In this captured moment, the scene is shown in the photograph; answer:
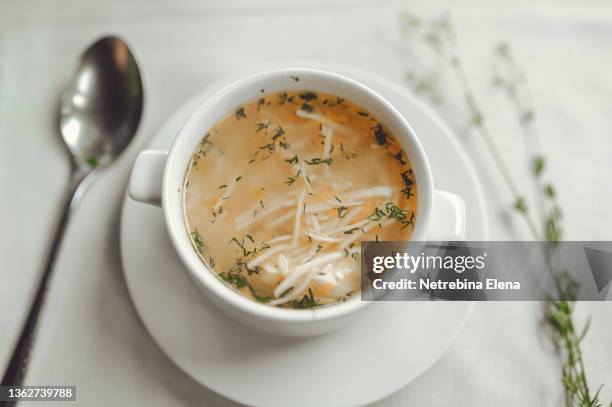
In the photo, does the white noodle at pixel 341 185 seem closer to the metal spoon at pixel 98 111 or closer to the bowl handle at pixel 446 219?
the bowl handle at pixel 446 219

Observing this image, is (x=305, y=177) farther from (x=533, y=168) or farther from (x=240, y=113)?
(x=533, y=168)

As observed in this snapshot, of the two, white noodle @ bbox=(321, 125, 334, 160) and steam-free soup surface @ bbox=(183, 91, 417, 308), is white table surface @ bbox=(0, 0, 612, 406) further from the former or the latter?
white noodle @ bbox=(321, 125, 334, 160)

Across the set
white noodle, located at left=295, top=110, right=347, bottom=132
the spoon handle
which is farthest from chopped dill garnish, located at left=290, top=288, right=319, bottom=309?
the spoon handle

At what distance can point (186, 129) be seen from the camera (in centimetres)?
118

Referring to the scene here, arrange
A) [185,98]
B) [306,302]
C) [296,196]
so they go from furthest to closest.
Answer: [185,98] → [296,196] → [306,302]

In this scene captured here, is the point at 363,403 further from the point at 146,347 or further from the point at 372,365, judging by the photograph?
the point at 146,347

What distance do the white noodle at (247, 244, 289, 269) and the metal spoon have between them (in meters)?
0.59

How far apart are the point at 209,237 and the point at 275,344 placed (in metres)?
0.29

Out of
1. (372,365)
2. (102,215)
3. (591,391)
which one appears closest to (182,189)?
(102,215)

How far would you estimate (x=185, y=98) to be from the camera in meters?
1.63

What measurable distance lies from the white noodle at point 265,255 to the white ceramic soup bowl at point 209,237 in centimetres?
9

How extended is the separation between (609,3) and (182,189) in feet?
5.16

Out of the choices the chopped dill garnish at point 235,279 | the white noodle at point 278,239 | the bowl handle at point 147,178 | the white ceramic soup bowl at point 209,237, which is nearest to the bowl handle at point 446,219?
the white ceramic soup bowl at point 209,237

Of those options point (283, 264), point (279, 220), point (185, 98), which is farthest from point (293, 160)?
point (185, 98)
